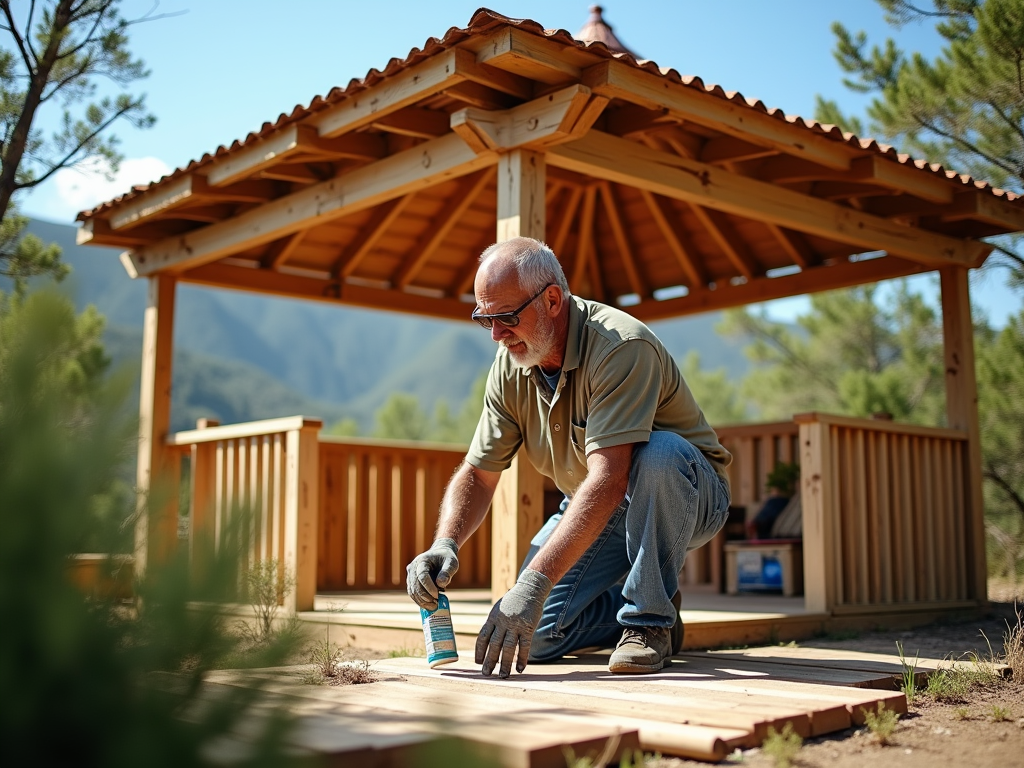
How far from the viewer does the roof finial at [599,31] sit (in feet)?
25.3

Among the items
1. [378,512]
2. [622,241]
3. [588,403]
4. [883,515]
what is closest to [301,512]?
[378,512]

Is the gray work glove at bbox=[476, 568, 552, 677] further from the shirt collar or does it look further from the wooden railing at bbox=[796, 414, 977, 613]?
Answer: the wooden railing at bbox=[796, 414, 977, 613]

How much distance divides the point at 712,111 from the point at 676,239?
348 cm

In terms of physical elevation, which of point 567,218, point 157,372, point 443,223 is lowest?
point 157,372

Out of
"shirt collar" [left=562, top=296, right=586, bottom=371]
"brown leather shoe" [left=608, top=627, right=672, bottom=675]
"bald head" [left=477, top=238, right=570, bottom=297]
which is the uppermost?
"bald head" [left=477, top=238, right=570, bottom=297]

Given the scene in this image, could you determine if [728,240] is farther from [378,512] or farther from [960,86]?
[378,512]

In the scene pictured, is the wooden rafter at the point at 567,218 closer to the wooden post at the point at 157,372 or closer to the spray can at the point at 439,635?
the wooden post at the point at 157,372

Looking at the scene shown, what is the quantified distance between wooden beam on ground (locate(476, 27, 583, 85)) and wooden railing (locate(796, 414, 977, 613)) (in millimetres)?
2295

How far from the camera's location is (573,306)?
11.8 ft

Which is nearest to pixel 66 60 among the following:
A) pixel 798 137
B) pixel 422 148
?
pixel 422 148

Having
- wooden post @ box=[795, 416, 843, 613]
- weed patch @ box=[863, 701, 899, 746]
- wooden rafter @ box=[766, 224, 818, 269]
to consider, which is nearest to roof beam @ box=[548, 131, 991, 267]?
wooden rafter @ box=[766, 224, 818, 269]

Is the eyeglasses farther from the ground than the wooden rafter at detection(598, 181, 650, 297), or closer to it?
closer to it

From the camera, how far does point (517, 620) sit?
299 cm

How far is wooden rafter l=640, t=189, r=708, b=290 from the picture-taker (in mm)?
8289
